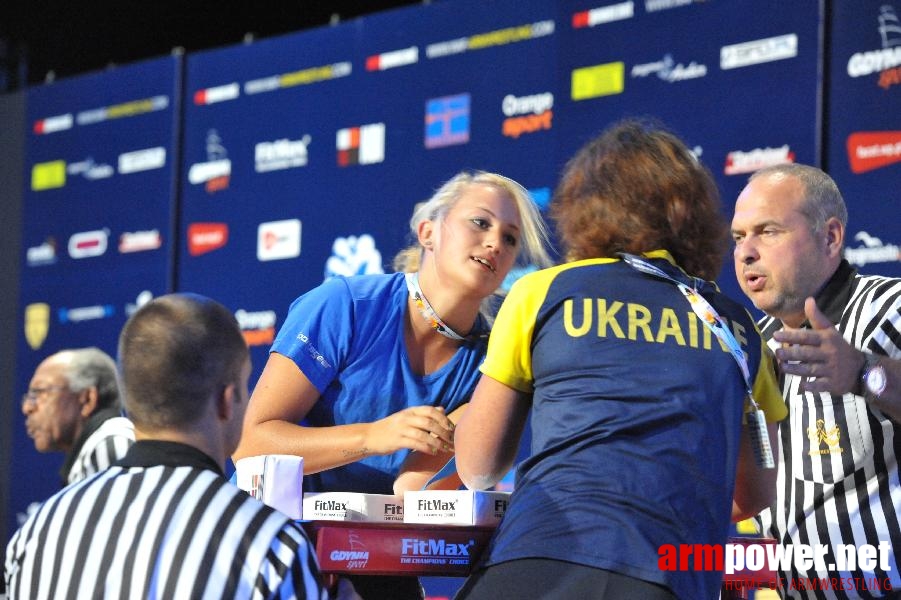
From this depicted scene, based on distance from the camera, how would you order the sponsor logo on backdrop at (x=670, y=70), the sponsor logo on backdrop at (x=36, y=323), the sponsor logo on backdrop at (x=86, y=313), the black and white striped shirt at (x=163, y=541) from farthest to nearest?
the sponsor logo on backdrop at (x=36, y=323) < the sponsor logo on backdrop at (x=86, y=313) < the sponsor logo on backdrop at (x=670, y=70) < the black and white striped shirt at (x=163, y=541)

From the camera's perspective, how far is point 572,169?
1.78 meters

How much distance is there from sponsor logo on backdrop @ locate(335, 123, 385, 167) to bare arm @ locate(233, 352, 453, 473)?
322 cm

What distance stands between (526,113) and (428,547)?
11.5ft

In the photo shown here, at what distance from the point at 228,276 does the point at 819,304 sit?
4012 mm

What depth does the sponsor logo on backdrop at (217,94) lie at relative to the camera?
6.12 meters

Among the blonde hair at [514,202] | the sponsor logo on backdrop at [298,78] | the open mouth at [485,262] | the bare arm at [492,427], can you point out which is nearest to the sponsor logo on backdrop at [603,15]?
the sponsor logo on backdrop at [298,78]

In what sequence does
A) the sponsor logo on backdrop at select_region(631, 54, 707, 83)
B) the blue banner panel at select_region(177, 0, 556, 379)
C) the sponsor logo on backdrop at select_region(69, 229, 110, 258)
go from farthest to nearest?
the sponsor logo on backdrop at select_region(69, 229, 110, 258) → the blue banner panel at select_region(177, 0, 556, 379) → the sponsor logo on backdrop at select_region(631, 54, 707, 83)

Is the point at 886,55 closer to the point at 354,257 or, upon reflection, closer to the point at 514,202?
the point at 514,202

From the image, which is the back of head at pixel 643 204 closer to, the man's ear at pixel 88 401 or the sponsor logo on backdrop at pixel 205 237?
the man's ear at pixel 88 401

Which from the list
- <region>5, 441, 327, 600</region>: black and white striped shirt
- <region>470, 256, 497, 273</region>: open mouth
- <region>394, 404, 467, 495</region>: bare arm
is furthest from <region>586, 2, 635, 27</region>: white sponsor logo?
<region>5, 441, 327, 600</region>: black and white striped shirt

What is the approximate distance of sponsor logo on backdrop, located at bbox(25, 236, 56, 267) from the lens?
6.80m

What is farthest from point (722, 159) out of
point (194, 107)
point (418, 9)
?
point (194, 107)

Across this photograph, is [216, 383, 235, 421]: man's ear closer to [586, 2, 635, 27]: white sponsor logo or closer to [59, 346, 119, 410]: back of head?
[59, 346, 119, 410]: back of head

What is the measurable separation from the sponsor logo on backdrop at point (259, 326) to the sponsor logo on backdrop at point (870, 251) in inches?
111
